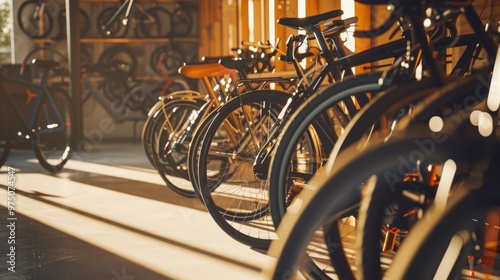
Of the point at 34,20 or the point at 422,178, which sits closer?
the point at 422,178

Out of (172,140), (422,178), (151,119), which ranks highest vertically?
(422,178)

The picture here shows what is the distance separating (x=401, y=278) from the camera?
1.50 meters

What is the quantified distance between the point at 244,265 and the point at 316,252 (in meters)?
0.32

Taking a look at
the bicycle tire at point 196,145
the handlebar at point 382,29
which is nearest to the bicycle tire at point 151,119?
the bicycle tire at point 196,145

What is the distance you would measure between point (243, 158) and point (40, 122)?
3327mm

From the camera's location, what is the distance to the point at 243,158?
4.44 meters

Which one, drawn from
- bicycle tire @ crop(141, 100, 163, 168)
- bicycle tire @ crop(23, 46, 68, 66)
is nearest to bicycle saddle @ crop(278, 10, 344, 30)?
bicycle tire @ crop(141, 100, 163, 168)

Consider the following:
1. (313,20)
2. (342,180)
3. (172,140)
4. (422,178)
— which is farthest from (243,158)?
(342,180)

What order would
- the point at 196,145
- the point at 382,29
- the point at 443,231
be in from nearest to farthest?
the point at 443,231 < the point at 382,29 < the point at 196,145

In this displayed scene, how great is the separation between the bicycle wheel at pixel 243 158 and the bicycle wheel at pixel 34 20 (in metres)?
7.18

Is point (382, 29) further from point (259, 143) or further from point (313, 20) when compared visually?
point (259, 143)

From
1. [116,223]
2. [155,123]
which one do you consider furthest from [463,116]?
[155,123]

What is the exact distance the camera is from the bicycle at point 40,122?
6.92 metres

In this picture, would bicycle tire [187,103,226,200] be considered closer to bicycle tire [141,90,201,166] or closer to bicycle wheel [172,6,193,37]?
bicycle tire [141,90,201,166]
